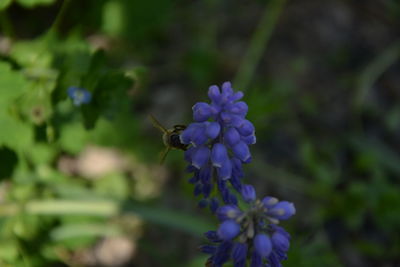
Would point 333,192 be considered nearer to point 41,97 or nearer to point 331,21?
point 331,21

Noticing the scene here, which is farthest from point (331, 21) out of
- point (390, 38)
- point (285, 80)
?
point (285, 80)

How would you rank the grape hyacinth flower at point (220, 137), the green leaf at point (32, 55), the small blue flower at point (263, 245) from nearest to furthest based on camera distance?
the small blue flower at point (263, 245) < the grape hyacinth flower at point (220, 137) < the green leaf at point (32, 55)

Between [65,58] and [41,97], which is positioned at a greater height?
[65,58]

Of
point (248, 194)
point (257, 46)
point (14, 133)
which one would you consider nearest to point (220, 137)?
point (248, 194)

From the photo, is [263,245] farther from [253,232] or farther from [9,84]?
[9,84]

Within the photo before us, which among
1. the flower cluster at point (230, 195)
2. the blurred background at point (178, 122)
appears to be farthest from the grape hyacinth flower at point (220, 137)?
the blurred background at point (178, 122)

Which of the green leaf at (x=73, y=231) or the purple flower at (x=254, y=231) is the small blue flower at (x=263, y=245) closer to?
the purple flower at (x=254, y=231)
